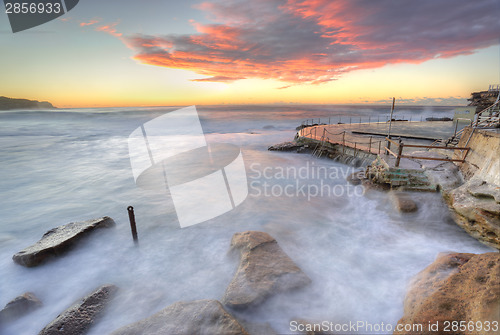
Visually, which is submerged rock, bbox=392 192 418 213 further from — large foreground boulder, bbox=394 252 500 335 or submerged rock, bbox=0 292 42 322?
submerged rock, bbox=0 292 42 322

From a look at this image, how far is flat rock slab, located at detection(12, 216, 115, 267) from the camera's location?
5629mm

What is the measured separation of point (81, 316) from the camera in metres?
4.02

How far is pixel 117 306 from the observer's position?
4.56 meters

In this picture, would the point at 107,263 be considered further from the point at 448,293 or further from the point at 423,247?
the point at 423,247

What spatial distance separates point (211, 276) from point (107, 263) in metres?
2.91

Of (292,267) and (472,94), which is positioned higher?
(472,94)

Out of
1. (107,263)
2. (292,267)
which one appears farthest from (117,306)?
(292,267)

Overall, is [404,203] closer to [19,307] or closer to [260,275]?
[260,275]

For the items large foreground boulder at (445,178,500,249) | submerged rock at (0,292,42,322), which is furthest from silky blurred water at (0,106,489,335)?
large foreground boulder at (445,178,500,249)

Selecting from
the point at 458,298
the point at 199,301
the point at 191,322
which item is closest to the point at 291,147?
the point at 458,298

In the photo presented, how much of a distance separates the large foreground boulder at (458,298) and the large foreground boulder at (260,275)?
1.92 meters

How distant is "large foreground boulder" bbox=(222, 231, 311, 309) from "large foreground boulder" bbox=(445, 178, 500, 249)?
4.56 metres

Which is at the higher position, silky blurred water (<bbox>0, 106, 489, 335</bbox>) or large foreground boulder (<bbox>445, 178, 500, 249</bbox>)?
large foreground boulder (<bbox>445, 178, 500, 249</bbox>)

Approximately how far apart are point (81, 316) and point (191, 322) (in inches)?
90.2
